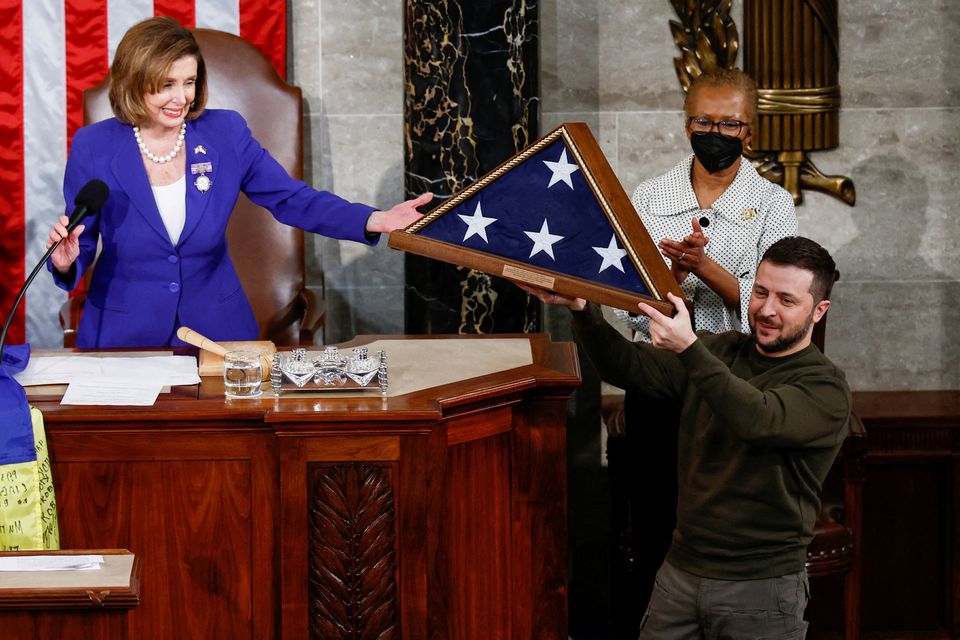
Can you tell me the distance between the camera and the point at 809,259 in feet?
9.17

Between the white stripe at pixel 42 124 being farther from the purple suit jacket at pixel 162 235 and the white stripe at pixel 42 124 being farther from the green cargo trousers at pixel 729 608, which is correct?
the green cargo trousers at pixel 729 608

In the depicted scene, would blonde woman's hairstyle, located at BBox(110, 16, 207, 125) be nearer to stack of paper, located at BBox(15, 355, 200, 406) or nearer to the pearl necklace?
the pearl necklace

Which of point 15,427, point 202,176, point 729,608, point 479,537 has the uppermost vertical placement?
point 202,176

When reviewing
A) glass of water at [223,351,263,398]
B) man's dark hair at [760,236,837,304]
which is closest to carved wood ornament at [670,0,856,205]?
man's dark hair at [760,236,837,304]

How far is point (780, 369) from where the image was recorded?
285 cm

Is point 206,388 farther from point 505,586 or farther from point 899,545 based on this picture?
point 899,545

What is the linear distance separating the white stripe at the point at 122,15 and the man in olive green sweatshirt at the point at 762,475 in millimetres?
2984

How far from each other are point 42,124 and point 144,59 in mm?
1577

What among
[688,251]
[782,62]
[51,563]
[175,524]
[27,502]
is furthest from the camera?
[782,62]

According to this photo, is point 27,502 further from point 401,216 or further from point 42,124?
point 42,124

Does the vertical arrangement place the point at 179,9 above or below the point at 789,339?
above

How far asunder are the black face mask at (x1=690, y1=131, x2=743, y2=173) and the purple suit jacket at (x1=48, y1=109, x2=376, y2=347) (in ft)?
3.20

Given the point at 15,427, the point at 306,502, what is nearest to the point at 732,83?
the point at 306,502

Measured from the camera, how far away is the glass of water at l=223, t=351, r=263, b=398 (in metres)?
2.96
